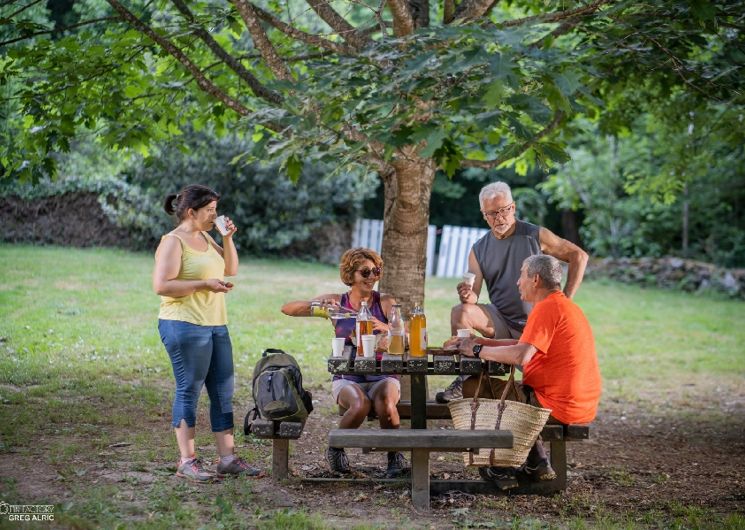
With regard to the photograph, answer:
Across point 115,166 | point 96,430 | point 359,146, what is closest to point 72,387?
point 96,430

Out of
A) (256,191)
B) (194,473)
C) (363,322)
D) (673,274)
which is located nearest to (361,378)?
(363,322)

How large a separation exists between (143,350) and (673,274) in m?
13.6

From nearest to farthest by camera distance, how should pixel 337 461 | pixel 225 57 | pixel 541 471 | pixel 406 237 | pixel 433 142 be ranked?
pixel 433 142 < pixel 541 471 < pixel 337 461 < pixel 225 57 < pixel 406 237

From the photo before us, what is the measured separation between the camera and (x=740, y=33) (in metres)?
8.57

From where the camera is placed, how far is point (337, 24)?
7.34 m

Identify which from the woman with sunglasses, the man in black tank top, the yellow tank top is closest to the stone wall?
the man in black tank top

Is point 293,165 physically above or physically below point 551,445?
above

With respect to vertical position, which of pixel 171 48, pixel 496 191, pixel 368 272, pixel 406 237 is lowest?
pixel 368 272

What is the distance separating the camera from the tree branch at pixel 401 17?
6867 millimetres

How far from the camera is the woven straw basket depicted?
5270 mm

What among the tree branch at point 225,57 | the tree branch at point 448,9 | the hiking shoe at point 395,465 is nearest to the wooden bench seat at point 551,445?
the hiking shoe at point 395,465

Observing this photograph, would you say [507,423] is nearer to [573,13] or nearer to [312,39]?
[573,13]

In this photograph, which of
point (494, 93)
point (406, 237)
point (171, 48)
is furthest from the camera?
point (406, 237)

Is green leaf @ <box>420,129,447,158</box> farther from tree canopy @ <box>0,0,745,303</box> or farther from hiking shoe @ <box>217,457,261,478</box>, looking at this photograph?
hiking shoe @ <box>217,457,261,478</box>
